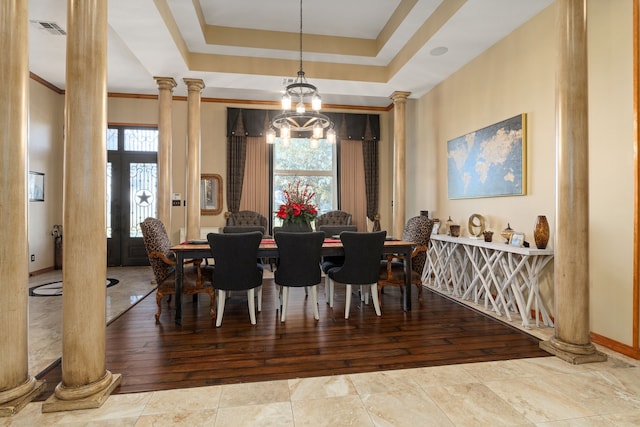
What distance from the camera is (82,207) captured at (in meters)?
1.89

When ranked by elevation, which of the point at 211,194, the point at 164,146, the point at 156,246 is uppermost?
the point at 164,146

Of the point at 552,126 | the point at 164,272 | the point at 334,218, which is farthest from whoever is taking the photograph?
the point at 334,218

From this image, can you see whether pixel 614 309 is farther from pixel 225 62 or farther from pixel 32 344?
pixel 225 62

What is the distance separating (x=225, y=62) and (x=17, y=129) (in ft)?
11.2

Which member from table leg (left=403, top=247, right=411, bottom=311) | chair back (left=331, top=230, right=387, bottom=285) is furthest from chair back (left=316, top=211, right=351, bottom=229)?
chair back (left=331, top=230, right=387, bottom=285)

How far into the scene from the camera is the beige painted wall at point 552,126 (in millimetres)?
2549

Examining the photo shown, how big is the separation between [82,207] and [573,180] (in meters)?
3.26

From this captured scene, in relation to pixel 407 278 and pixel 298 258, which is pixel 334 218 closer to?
pixel 407 278

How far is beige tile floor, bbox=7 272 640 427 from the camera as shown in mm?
1750

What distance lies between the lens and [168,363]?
2420 mm

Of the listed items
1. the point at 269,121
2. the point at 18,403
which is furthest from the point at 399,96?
the point at 18,403

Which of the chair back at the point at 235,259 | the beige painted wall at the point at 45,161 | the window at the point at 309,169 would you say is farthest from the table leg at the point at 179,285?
the beige painted wall at the point at 45,161

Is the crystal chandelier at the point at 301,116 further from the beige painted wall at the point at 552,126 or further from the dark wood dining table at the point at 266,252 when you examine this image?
the beige painted wall at the point at 552,126

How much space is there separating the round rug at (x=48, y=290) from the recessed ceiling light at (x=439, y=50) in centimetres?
549
